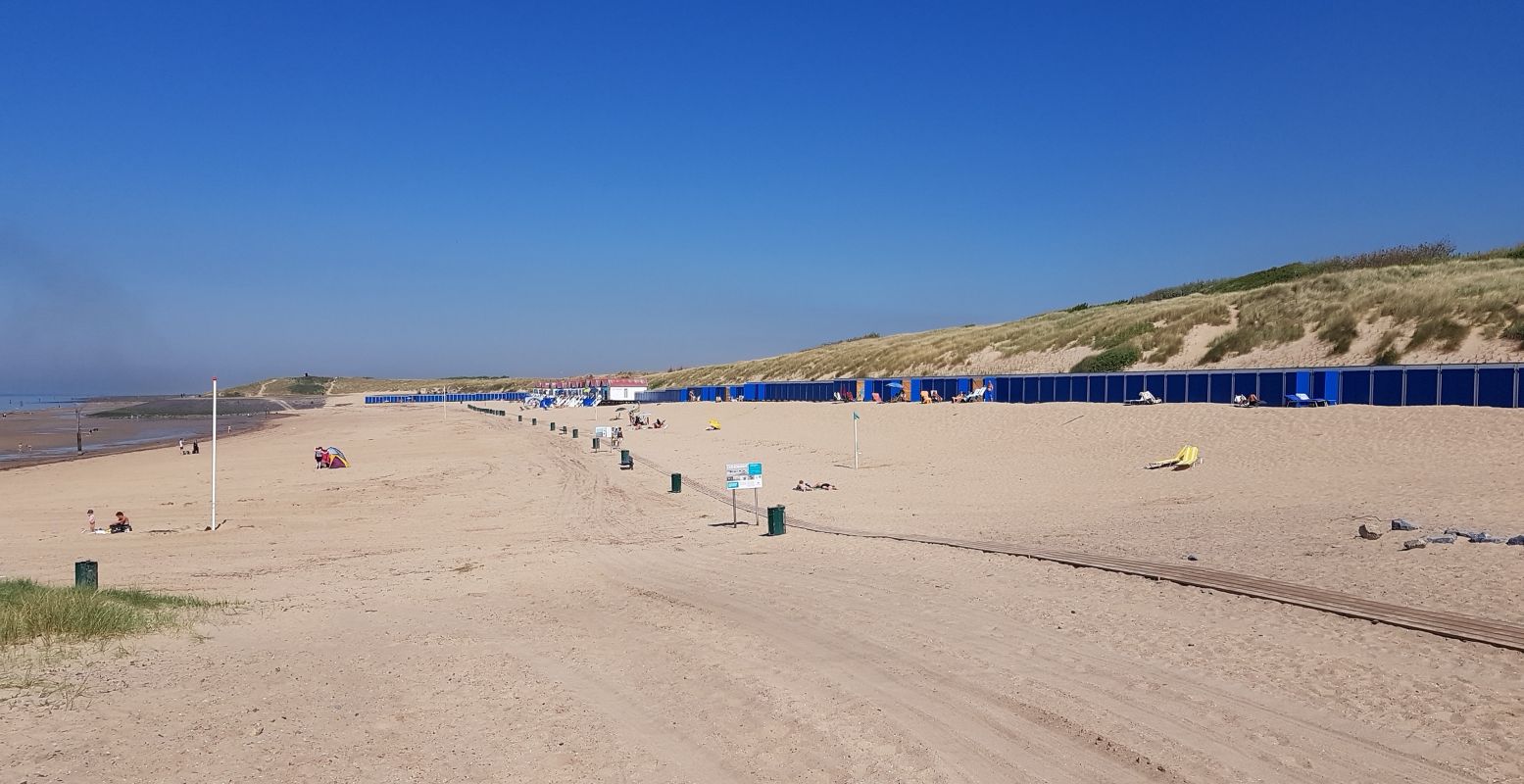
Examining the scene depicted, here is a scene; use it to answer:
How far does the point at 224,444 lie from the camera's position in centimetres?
4322

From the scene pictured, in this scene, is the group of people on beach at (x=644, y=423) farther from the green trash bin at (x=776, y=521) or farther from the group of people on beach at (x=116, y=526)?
the green trash bin at (x=776, y=521)

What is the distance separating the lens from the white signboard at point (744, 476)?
15.3 m

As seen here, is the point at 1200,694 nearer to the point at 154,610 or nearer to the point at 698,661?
the point at 698,661

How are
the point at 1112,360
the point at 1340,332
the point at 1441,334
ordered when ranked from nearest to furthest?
the point at 1441,334, the point at 1340,332, the point at 1112,360

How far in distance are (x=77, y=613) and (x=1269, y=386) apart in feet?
91.1

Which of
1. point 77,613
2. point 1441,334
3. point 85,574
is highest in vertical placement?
point 1441,334

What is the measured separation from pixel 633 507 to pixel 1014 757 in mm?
14000

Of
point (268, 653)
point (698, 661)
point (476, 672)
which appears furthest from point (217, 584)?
point (698, 661)

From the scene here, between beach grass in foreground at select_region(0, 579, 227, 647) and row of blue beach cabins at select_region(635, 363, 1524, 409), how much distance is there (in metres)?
→ 25.4

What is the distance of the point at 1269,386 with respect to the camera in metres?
26.5

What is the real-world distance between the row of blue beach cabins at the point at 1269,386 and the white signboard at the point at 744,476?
17.3 meters

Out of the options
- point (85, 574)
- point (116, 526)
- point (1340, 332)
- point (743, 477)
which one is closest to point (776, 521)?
point (743, 477)

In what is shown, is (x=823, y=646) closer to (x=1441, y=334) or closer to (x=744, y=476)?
(x=744, y=476)

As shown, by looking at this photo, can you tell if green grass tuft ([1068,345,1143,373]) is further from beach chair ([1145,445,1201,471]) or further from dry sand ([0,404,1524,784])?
beach chair ([1145,445,1201,471])
